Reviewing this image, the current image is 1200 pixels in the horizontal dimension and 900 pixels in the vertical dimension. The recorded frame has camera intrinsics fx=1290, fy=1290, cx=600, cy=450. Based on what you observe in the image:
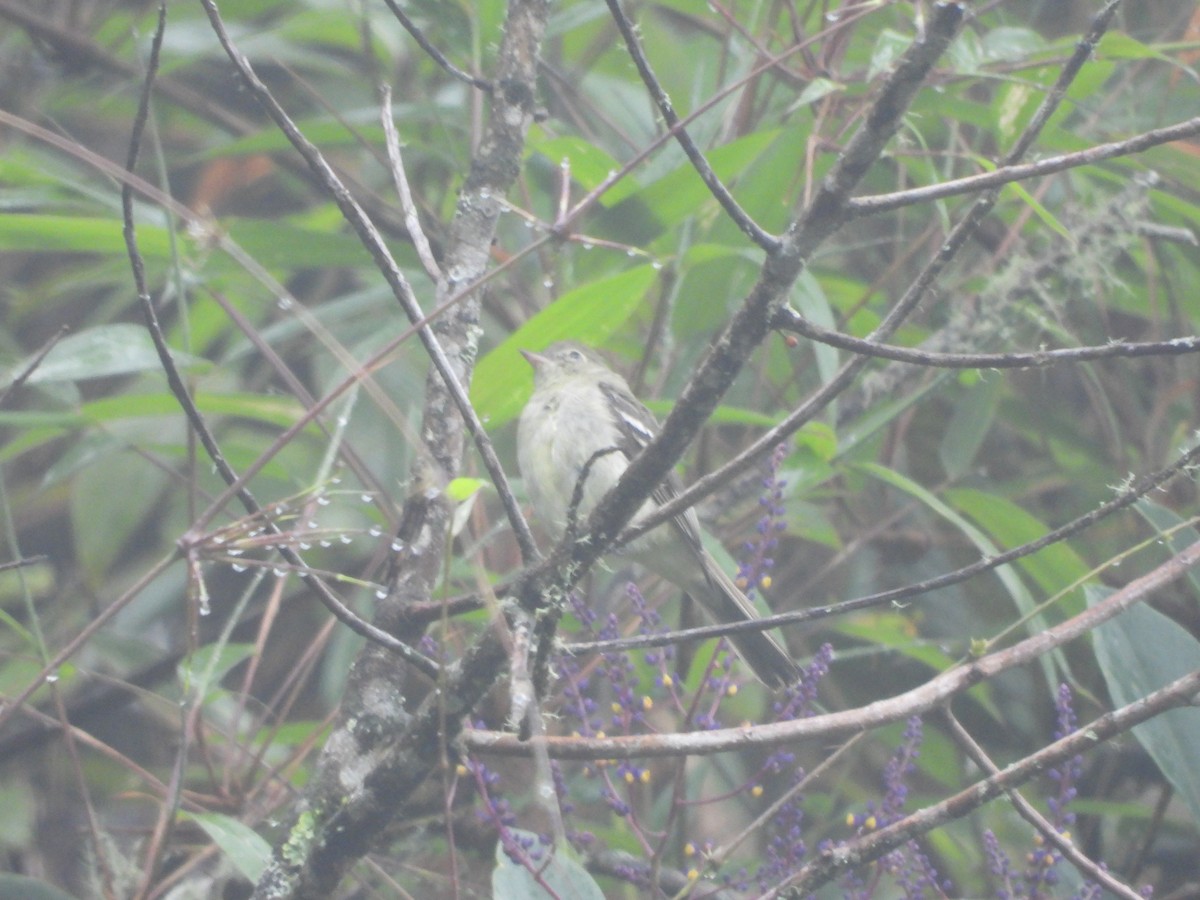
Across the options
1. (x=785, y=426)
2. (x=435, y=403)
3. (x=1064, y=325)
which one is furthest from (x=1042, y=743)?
(x=785, y=426)

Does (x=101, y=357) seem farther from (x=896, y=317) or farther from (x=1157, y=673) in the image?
(x=1157, y=673)

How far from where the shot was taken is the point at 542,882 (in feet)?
5.97

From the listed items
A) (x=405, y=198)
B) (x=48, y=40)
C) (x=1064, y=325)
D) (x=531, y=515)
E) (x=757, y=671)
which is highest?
(x=48, y=40)

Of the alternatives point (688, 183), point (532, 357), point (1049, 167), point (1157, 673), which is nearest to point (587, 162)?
point (688, 183)

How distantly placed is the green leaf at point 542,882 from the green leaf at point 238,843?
45 cm

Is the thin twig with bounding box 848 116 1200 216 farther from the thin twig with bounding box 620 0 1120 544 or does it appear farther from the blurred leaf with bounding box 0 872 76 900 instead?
the blurred leaf with bounding box 0 872 76 900

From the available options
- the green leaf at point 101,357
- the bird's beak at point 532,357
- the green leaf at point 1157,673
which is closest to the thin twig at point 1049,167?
the green leaf at point 1157,673

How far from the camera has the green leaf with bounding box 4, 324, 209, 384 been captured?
2787 mm

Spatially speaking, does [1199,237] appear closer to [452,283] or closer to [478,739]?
[452,283]

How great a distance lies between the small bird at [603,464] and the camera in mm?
3016

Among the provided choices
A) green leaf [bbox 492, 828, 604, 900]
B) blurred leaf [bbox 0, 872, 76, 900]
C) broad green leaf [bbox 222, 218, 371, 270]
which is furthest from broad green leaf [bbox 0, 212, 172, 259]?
green leaf [bbox 492, 828, 604, 900]

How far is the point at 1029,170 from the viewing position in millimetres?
1397

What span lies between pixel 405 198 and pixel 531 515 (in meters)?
1.74

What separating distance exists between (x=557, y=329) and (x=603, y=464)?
23.7 inches
